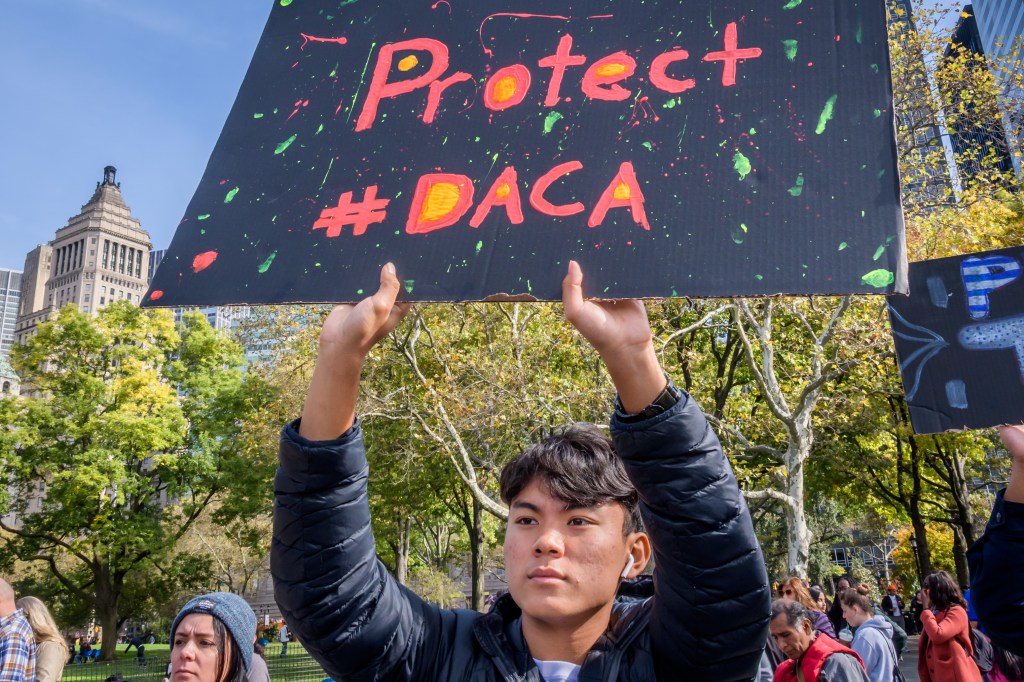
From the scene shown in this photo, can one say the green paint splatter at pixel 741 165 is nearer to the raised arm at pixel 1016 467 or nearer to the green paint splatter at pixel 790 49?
the green paint splatter at pixel 790 49

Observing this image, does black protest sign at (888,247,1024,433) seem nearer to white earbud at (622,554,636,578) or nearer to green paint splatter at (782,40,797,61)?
green paint splatter at (782,40,797,61)

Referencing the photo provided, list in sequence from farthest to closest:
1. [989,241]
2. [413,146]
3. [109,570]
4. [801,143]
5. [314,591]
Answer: [109,570]
[989,241]
[413,146]
[801,143]
[314,591]

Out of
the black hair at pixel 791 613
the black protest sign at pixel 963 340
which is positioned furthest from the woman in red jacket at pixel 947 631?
the black protest sign at pixel 963 340

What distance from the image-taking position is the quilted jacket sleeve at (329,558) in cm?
168

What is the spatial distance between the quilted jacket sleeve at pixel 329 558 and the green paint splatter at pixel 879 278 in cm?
108

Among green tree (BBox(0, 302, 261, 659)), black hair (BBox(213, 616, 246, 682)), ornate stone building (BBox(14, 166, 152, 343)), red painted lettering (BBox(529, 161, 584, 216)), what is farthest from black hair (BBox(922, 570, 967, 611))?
ornate stone building (BBox(14, 166, 152, 343))

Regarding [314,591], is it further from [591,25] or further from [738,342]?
[738,342]

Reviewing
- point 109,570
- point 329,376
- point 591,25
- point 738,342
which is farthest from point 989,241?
point 109,570

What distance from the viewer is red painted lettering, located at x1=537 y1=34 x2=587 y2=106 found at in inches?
86.7

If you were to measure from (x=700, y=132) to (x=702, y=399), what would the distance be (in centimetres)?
1576

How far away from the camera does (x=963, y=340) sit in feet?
8.15

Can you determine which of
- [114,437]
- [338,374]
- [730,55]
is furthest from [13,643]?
[114,437]

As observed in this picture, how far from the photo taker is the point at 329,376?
5.54ft

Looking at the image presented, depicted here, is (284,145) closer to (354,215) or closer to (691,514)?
(354,215)
